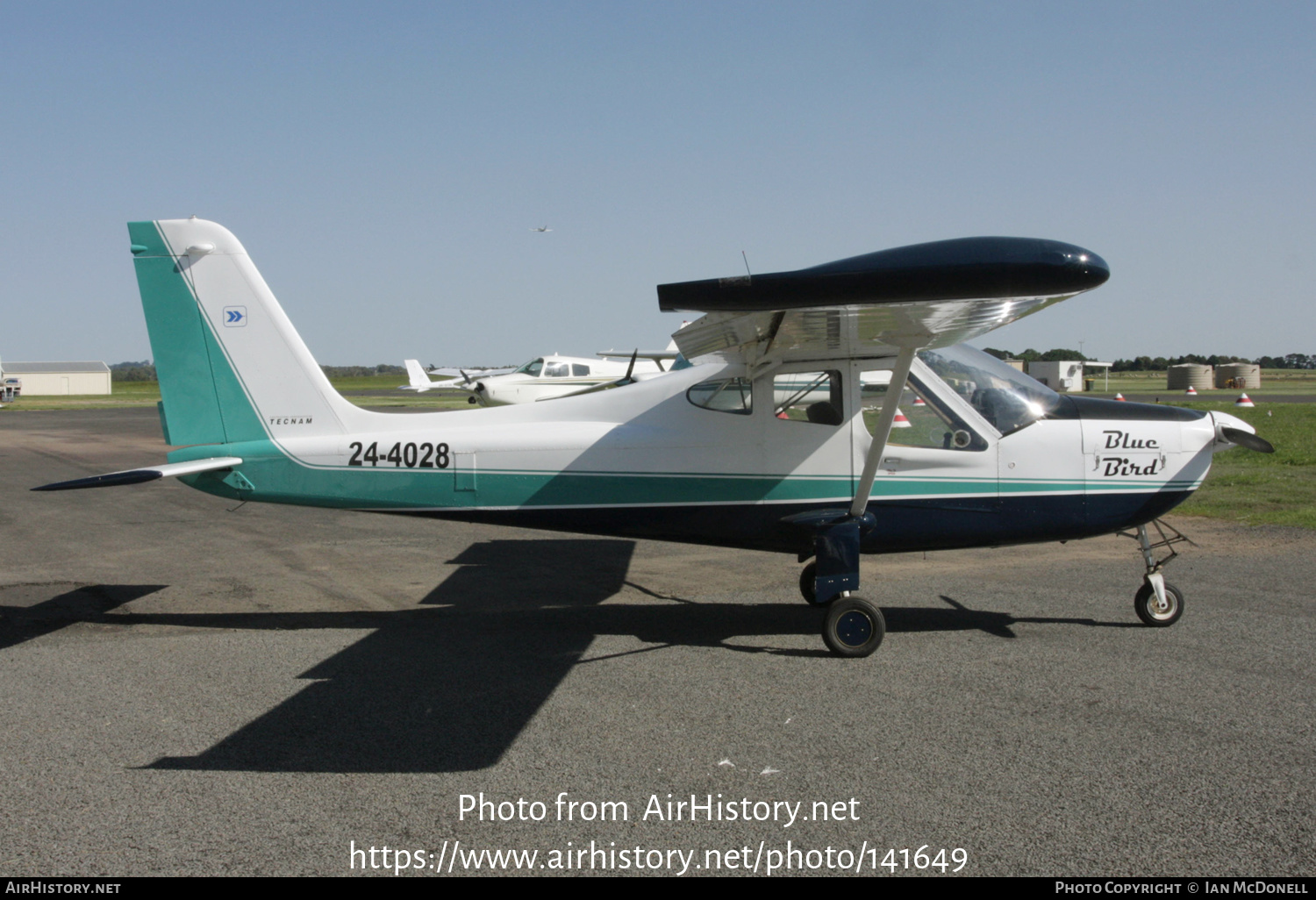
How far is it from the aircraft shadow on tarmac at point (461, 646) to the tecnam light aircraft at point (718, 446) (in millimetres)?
673

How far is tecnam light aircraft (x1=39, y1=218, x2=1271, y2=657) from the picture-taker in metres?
6.40

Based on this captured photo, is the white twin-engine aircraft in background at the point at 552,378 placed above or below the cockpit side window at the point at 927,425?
below

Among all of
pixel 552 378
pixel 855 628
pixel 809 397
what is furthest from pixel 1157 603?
pixel 552 378

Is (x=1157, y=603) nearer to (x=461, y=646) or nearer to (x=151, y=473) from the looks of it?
(x=461, y=646)

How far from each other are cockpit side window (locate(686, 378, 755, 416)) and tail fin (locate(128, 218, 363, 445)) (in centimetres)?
262

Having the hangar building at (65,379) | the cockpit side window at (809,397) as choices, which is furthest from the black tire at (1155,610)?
the hangar building at (65,379)

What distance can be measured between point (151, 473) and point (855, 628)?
4.66 m

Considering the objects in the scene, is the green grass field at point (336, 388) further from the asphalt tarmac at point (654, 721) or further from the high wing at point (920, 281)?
the high wing at point (920, 281)

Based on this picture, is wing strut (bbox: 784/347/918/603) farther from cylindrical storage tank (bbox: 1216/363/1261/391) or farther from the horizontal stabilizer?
cylindrical storage tank (bbox: 1216/363/1261/391)

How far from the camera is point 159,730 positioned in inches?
187

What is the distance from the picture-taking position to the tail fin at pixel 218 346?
674 centimetres

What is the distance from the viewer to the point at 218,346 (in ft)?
22.5

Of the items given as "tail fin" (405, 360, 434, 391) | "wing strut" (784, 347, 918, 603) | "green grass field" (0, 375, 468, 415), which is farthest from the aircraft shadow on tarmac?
"tail fin" (405, 360, 434, 391)
